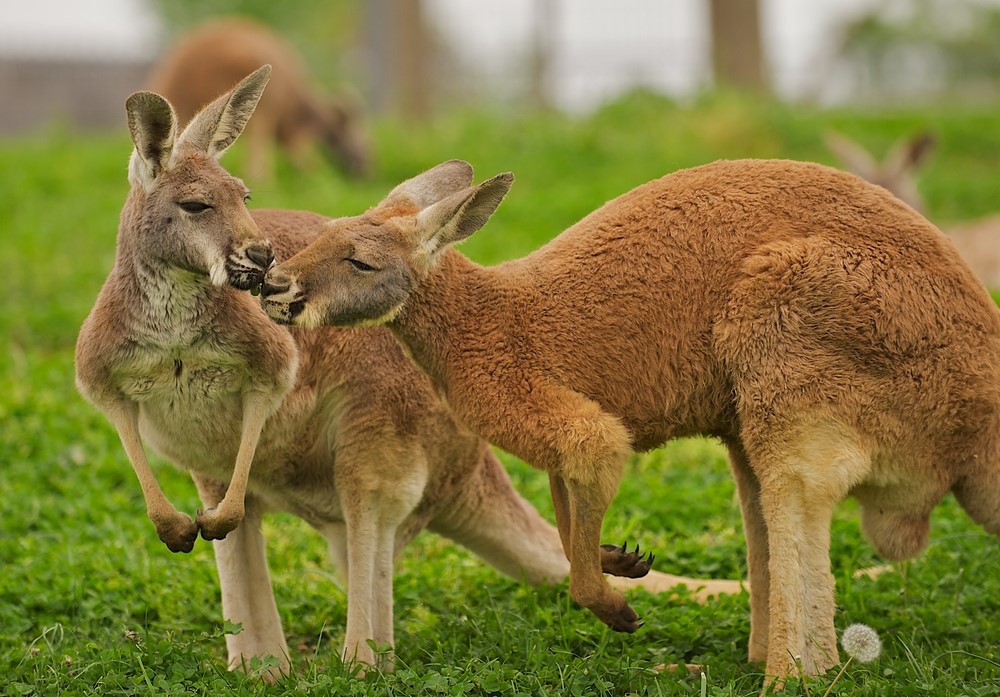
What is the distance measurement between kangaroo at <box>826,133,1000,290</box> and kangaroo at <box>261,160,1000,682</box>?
5.00 metres

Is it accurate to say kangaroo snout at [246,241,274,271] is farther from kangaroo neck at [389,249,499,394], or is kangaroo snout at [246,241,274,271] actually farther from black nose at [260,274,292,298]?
kangaroo neck at [389,249,499,394]

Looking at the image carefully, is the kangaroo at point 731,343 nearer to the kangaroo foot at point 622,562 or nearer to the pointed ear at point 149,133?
the kangaroo foot at point 622,562

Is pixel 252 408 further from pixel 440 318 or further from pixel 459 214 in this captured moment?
pixel 459 214

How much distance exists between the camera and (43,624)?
489cm

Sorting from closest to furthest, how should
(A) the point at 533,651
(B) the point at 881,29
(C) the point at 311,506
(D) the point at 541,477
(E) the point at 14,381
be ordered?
(A) the point at 533,651 → (C) the point at 311,506 → (D) the point at 541,477 → (E) the point at 14,381 → (B) the point at 881,29

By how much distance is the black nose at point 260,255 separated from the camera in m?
4.07

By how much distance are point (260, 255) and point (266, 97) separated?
Result: 27.5 feet

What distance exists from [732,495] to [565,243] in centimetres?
195

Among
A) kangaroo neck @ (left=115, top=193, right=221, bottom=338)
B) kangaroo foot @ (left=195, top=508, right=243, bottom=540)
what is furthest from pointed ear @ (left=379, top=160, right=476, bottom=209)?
kangaroo foot @ (left=195, top=508, right=243, bottom=540)

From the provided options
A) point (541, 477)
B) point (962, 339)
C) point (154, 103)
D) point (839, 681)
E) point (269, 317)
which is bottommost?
point (541, 477)

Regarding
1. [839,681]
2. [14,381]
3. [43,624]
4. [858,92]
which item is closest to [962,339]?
[839,681]

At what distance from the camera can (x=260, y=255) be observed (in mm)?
4082

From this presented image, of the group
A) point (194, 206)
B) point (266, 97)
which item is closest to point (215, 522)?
point (194, 206)

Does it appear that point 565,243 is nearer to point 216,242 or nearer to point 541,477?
point 216,242
